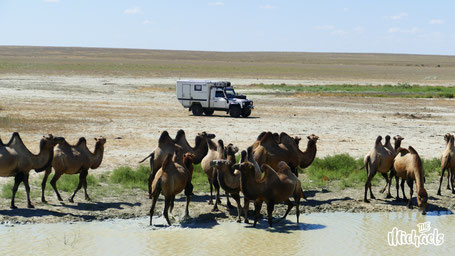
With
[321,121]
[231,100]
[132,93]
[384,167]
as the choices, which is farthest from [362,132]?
[132,93]

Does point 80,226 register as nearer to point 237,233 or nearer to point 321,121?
point 237,233

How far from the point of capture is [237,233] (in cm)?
1209

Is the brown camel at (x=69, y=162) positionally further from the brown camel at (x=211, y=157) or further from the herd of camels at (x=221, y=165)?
the brown camel at (x=211, y=157)

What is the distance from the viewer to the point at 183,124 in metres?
29.5

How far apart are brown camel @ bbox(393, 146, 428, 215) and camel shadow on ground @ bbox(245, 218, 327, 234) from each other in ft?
7.15

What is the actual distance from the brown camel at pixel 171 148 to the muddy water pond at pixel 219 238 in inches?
61.0

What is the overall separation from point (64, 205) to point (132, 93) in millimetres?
35292

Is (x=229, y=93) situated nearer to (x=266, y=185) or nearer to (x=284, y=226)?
(x=284, y=226)

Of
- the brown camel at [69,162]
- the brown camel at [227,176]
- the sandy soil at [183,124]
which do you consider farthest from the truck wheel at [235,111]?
the brown camel at [227,176]

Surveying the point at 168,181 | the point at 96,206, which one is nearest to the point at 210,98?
the point at 96,206

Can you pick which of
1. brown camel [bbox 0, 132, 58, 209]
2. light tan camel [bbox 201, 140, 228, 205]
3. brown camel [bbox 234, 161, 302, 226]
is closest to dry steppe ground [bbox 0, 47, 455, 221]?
light tan camel [bbox 201, 140, 228, 205]

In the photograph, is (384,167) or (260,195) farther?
(384,167)

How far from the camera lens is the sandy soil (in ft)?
47.3

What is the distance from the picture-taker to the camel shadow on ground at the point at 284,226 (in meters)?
12.4
